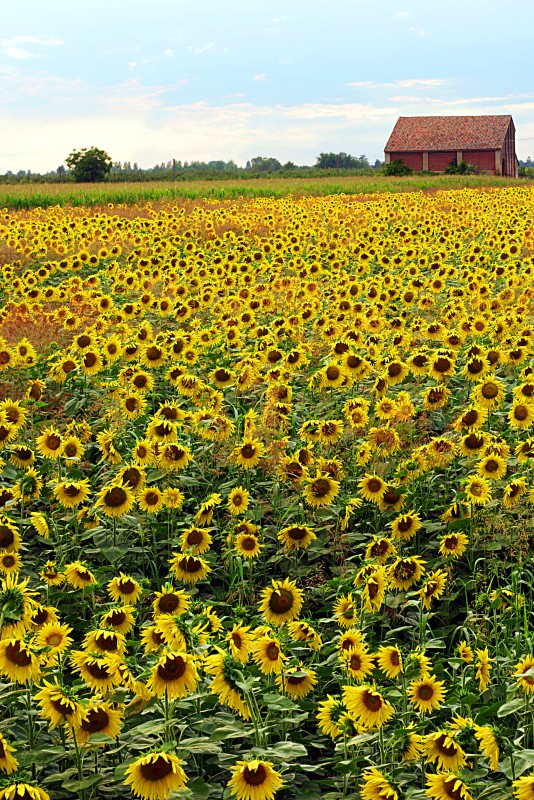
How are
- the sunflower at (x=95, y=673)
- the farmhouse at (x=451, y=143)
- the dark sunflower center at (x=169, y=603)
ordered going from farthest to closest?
the farmhouse at (x=451, y=143) < the dark sunflower center at (x=169, y=603) < the sunflower at (x=95, y=673)

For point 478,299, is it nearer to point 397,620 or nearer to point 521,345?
point 521,345

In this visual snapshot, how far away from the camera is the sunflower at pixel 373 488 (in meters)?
5.30

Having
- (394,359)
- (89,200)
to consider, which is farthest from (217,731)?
(89,200)

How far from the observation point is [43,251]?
49.1ft

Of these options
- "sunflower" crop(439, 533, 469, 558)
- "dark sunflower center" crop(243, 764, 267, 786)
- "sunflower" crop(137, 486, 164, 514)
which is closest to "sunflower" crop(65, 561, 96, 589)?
"sunflower" crop(137, 486, 164, 514)

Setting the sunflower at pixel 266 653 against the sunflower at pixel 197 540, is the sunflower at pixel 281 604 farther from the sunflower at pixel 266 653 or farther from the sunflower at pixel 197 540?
the sunflower at pixel 266 653

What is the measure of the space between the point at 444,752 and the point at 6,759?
1366 mm

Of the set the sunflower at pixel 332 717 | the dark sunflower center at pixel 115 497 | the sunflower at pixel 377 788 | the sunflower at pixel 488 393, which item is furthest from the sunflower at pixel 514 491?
the sunflower at pixel 377 788

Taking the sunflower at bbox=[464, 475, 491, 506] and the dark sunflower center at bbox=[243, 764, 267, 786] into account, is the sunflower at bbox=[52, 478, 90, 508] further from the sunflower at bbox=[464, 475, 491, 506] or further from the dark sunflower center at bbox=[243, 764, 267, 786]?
the dark sunflower center at bbox=[243, 764, 267, 786]

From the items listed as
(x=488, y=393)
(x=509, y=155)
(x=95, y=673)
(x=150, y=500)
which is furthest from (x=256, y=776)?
(x=509, y=155)

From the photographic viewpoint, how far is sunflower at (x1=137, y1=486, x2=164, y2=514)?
5.23m

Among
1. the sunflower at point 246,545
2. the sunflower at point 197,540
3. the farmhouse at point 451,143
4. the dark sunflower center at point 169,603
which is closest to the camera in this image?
the dark sunflower center at point 169,603

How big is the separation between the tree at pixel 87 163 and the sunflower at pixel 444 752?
155 feet

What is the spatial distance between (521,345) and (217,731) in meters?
4.24
